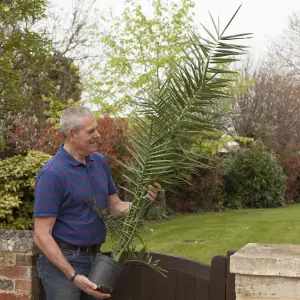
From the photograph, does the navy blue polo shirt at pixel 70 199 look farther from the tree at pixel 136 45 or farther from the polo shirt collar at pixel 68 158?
the tree at pixel 136 45

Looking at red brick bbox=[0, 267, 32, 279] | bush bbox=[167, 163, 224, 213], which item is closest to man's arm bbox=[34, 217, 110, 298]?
red brick bbox=[0, 267, 32, 279]

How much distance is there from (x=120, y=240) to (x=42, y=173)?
60 centimetres

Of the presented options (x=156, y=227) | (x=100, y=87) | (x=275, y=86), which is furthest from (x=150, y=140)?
(x=275, y=86)

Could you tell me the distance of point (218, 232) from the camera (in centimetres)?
1166

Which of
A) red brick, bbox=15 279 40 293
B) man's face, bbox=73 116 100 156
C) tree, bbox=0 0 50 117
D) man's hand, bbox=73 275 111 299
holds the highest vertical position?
tree, bbox=0 0 50 117

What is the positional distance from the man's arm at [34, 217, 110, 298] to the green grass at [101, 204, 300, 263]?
5906 millimetres

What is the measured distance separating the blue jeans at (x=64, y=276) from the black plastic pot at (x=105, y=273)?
24cm

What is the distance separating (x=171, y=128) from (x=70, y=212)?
2.54 feet

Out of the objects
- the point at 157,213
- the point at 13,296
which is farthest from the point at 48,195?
the point at 157,213

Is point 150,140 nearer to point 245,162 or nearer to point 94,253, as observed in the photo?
point 94,253

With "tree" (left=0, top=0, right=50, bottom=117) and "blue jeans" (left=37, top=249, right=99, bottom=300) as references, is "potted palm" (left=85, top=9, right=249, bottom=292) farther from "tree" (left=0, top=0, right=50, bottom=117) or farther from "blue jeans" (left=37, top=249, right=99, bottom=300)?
"tree" (left=0, top=0, right=50, bottom=117)

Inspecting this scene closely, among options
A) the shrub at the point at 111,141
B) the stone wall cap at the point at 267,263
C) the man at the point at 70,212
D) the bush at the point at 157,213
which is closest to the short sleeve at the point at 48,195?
the man at the point at 70,212

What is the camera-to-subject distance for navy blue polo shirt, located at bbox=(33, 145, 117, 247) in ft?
10.1

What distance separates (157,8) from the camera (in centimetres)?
1420
